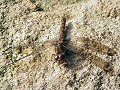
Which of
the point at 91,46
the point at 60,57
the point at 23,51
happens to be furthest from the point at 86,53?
the point at 23,51

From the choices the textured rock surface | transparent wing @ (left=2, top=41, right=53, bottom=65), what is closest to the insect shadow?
the textured rock surface

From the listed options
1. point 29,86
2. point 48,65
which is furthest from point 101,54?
point 29,86

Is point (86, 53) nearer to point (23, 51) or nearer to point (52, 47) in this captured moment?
point (52, 47)

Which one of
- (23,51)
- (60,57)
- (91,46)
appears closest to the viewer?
(60,57)

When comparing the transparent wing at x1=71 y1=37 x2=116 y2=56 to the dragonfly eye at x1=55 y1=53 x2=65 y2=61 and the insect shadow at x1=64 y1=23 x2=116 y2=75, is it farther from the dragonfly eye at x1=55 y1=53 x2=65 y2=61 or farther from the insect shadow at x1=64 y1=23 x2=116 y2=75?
the dragonfly eye at x1=55 y1=53 x2=65 y2=61

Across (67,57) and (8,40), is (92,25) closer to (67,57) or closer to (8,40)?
(67,57)

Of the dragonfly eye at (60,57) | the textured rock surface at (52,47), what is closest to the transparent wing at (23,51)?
the textured rock surface at (52,47)

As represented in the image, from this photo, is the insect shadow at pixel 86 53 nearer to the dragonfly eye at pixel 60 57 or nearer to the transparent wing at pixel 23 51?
the dragonfly eye at pixel 60 57

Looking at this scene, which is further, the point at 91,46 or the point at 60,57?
the point at 91,46
